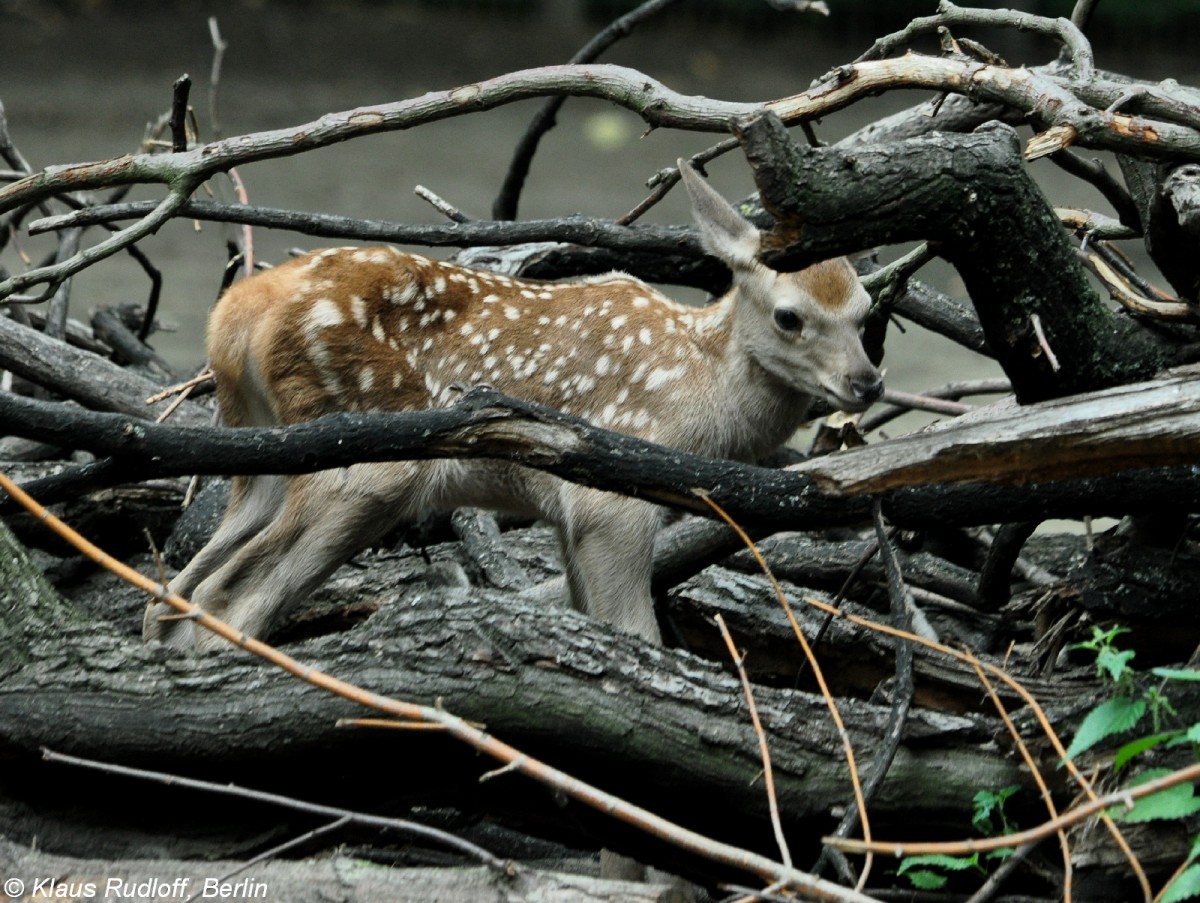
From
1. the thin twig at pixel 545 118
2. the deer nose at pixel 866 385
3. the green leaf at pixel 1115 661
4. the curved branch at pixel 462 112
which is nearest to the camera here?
the green leaf at pixel 1115 661

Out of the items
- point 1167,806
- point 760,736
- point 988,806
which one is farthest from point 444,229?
point 1167,806

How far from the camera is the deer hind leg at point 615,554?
4.42 m

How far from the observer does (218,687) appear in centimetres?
320

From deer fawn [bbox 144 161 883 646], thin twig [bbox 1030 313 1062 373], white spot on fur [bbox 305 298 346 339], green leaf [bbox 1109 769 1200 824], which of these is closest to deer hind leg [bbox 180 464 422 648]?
deer fawn [bbox 144 161 883 646]

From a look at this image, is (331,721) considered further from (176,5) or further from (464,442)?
(176,5)

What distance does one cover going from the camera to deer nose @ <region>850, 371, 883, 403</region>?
438 centimetres

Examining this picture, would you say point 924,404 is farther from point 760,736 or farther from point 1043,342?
point 760,736

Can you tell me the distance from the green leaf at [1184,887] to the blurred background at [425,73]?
9009mm

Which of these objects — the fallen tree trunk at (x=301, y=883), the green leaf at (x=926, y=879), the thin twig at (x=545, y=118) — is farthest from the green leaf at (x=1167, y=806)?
the thin twig at (x=545, y=118)

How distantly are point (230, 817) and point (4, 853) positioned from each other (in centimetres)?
49

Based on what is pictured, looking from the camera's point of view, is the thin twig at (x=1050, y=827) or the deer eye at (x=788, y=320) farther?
the deer eye at (x=788, y=320)

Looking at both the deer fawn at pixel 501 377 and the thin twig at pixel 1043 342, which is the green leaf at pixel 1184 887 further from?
the deer fawn at pixel 501 377

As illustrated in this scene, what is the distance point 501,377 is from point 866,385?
47.7 inches

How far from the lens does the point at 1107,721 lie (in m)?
2.87
